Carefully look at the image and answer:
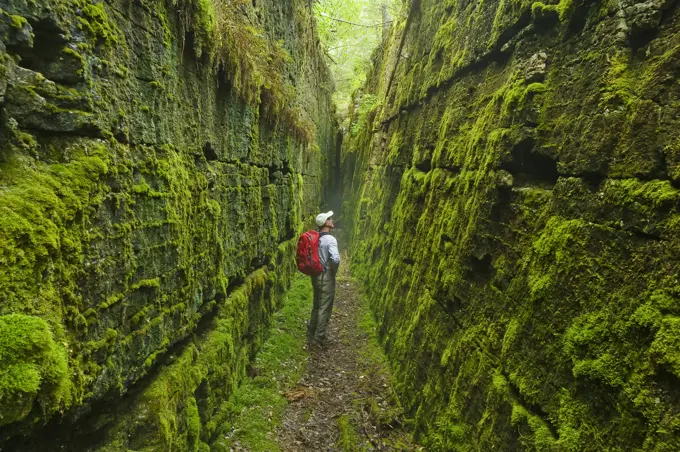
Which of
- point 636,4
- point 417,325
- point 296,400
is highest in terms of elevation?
point 636,4

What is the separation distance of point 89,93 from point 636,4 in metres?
4.09

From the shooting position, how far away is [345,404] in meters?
6.71

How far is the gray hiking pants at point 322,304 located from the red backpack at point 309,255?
0.20m

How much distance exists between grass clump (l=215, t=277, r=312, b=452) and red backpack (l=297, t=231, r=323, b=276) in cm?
151

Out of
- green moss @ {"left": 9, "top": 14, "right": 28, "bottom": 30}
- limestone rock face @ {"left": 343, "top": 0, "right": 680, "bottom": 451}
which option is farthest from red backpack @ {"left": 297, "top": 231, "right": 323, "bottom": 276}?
green moss @ {"left": 9, "top": 14, "right": 28, "bottom": 30}

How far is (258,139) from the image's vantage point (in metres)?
7.91

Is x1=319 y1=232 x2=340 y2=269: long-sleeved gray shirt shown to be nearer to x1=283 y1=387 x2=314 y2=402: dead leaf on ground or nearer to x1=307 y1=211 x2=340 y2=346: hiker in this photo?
x1=307 y1=211 x2=340 y2=346: hiker

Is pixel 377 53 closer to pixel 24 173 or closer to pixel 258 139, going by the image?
pixel 258 139

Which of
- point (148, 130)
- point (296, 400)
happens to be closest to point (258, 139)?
point (148, 130)

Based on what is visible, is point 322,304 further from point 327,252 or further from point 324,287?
point 327,252

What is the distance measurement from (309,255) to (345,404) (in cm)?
341

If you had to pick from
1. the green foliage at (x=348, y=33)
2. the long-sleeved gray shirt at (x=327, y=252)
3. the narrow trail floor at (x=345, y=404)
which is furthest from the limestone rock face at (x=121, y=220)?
the green foliage at (x=348, y=33)

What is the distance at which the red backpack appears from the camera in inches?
358

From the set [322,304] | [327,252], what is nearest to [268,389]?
[322,304]
